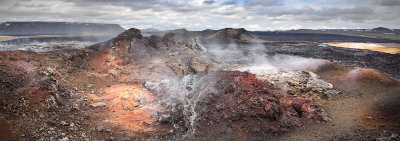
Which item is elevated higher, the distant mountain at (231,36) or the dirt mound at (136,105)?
the distant mountain at (231,36)

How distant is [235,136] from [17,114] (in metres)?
9.25

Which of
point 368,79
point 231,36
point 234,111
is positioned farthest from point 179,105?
point 231,36

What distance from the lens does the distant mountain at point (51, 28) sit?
10131 cm

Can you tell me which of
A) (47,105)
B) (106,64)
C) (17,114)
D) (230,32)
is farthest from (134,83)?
(230,32)

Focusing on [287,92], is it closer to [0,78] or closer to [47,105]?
[47,105]

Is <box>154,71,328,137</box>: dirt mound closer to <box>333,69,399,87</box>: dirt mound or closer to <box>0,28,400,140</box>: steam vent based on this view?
<box>0,28,400,140</box>: steam vent

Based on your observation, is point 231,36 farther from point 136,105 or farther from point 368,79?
point 136,105

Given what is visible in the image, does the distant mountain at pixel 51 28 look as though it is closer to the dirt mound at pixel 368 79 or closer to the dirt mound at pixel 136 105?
the dirt mound at pixel 136 105

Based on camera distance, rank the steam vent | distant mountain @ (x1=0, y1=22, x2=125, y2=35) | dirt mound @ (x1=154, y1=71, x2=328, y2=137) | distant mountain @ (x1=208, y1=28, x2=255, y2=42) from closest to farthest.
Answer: the steam vent
dirt mound @ (x1=154, y1=71, x2=328, y2=137)
distant mountain @ (x1=208, y1=28, x2=255, y2=42)
distant mountain @ (x1=0, y1=22, x2=125, y2=35)

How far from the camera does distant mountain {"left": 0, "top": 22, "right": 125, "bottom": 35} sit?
10131cm

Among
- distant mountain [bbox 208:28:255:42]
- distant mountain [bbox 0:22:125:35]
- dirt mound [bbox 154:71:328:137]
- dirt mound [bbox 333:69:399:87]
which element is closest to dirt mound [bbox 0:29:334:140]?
dirt mound [bbox 154:71:328:137]

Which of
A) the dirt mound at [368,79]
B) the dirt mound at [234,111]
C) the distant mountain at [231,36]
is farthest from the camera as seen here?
the distant mountain at [231,36]

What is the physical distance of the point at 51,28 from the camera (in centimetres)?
11806

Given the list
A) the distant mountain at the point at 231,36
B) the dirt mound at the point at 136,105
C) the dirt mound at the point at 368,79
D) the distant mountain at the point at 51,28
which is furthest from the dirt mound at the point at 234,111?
the distant mountain at the point at 51,28
